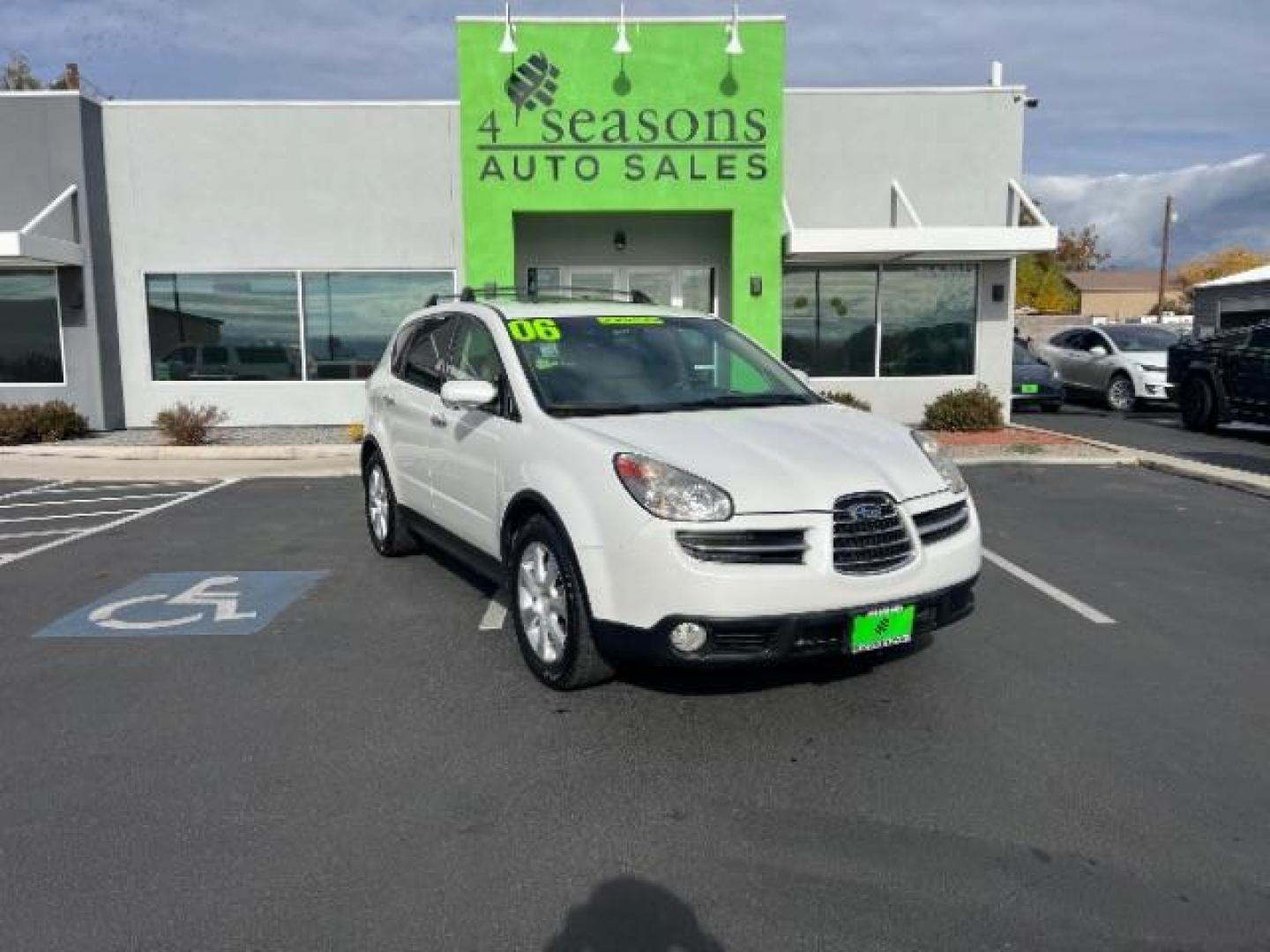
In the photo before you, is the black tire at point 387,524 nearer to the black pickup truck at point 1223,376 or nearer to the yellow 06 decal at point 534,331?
the yellow 06 decal at point 534,331

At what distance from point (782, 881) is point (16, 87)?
51.3 meters

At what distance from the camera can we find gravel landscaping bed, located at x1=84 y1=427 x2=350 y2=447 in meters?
14.0

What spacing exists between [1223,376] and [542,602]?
14643 millimetres

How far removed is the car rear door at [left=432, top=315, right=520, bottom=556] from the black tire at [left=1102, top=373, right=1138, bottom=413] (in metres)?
17.5

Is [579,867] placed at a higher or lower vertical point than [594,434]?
lower

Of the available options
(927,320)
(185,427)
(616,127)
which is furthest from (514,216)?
(927,320)

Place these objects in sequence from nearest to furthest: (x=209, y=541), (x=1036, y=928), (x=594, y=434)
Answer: (x=1036, y=928) → (x=594, y=434) → (x=209, y=541)

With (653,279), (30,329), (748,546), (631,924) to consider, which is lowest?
(631,924)

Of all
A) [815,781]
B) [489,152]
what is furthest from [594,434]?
[489,152]

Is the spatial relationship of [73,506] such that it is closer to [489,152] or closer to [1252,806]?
[489,152]

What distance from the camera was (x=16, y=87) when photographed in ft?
142

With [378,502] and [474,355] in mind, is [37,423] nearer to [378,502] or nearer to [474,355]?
[378,502]

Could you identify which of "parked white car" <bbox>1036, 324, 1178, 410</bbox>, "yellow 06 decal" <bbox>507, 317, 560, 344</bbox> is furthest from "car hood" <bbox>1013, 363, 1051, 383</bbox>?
"yellow 06 decal" <bbox>507, 317, 560, 344</bbox>

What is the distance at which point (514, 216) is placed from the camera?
15391mm
